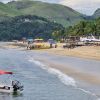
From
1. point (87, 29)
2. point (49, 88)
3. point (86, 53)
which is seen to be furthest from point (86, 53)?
point (87, 29)

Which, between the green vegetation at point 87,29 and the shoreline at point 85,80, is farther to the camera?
the green vegetation at point 87,29

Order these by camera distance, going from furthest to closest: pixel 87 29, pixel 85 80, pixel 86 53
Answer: pixel 87 29, pixel 86 53, pixel 85 80

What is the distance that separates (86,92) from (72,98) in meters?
3.41

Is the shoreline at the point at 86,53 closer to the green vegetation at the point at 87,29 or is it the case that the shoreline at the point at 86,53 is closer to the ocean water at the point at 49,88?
the ocean water at the point at 49,88

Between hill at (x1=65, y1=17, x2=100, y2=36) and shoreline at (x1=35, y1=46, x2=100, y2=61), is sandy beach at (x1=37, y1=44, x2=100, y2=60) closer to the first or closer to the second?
shoreline at (x1=35, y1=46, x2=100, y2=61)

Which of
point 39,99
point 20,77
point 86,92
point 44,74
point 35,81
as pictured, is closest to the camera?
point 39,99

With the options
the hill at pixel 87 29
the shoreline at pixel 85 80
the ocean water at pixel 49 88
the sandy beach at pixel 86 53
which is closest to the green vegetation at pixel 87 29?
the hill at pixel 87 29

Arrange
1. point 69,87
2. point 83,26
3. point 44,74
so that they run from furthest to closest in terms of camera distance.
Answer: point 83,26
point 44,74
point 69,87

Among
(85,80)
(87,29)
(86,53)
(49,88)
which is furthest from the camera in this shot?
(87,29)

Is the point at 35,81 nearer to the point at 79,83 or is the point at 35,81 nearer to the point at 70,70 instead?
the point at 79,83

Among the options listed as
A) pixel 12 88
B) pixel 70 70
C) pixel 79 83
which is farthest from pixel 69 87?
pixel 70 70

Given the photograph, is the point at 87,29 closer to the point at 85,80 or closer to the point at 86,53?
the point at 86,53

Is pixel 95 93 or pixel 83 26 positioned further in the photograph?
pixel 83 26

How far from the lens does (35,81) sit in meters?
58.4
